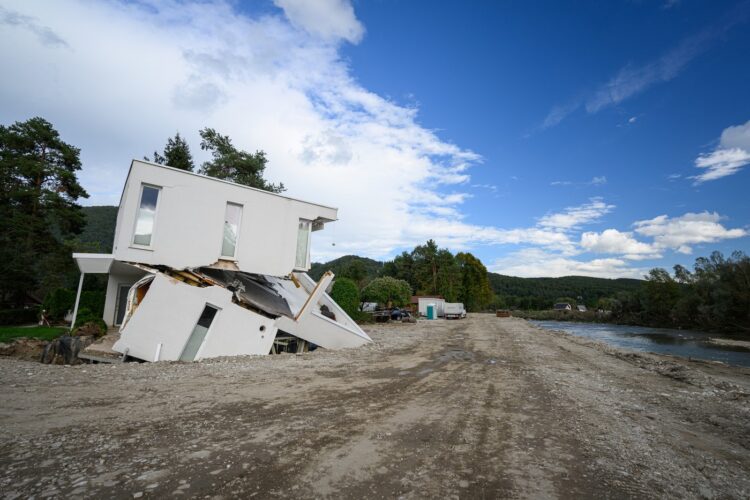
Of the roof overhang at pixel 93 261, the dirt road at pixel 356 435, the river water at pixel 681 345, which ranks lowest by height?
the river water at pixel 681 345

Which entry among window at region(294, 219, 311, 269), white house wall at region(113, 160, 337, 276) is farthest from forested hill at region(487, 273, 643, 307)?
white house wall at region(113, 160, 337, 276)

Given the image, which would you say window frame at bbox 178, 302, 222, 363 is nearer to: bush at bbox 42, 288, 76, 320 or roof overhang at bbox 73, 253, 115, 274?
roof overhang at bbox 73, 253, 115, 274

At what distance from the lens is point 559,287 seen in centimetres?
12306

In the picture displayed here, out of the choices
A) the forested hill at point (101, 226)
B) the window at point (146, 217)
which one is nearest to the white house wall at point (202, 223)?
the window at point (146, 217)

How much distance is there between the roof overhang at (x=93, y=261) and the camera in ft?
43.4

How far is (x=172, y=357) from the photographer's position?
9.88 m

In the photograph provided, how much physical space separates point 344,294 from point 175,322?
44.5 ft

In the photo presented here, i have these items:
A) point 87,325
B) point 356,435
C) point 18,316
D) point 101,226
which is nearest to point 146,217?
point 87,325

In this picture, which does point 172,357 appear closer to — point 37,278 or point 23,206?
point 37,278

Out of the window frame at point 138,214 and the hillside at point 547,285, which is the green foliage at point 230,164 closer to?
the window frame at point 138,214

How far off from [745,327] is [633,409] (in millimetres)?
43811

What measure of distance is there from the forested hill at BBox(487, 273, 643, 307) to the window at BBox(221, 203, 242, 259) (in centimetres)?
10785

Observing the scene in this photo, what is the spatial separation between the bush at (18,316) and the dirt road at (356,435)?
56.0 feet

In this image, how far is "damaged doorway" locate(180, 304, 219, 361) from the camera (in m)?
10.4
